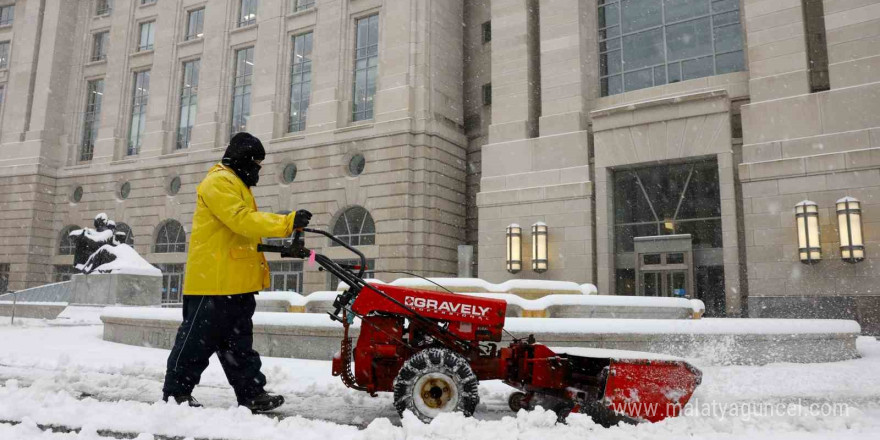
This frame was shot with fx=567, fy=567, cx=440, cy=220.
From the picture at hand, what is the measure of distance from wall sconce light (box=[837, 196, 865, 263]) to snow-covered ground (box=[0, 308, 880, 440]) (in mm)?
7863

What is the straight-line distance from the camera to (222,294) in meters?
4.38

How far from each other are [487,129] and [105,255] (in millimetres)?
15532

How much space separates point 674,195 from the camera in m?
18.4

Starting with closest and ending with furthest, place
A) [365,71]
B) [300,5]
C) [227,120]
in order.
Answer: [365,71], [300,5], [227,120]

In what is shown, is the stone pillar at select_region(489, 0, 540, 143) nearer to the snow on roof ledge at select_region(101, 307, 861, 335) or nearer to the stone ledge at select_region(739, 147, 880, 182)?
the stone ledge at select_region(739, 147, 880, 182)

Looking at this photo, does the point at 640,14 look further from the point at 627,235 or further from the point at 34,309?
the point at 34,309

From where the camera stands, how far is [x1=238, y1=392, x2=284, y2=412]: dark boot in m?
4.50

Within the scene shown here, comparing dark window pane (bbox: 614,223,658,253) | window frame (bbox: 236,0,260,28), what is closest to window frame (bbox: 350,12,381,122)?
window frame (bbox: 236,0,260,28)

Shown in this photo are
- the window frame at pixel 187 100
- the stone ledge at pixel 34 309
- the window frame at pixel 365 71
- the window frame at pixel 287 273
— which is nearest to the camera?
the stone ledge at pixel 34 309

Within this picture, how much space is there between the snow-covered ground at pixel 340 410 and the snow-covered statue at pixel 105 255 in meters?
10.9

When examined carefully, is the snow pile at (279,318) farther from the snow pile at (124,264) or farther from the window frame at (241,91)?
the window frame at (241,91)

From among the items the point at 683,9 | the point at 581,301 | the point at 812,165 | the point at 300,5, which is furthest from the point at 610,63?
the point at 300,5

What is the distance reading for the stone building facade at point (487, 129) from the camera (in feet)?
52.2

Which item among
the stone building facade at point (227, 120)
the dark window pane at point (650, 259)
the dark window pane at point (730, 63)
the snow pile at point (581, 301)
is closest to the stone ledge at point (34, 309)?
the stone building facade at point (227, 120)
